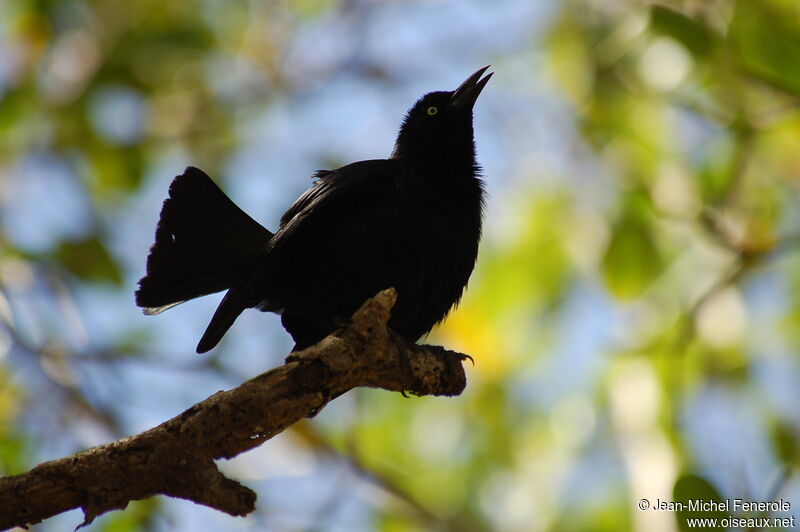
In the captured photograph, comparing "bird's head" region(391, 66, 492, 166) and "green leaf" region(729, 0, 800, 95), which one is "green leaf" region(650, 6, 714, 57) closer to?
"green leaf" region(729, 0, 800, 95)

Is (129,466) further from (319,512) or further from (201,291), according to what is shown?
(319,512)

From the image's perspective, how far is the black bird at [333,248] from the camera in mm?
4137

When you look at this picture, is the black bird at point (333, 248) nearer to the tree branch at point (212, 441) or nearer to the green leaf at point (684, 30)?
the tree branch at point (212, 441)

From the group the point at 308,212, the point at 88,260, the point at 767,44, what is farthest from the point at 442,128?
the point at 88,260

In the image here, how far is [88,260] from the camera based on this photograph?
5504 millimetres

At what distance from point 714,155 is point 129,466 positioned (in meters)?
5.17

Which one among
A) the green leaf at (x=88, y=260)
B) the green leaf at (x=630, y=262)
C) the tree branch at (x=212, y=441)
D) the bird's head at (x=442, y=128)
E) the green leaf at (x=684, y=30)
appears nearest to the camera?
the tree branch at (x=212, y=441)

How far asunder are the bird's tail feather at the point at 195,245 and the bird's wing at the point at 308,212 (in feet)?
0.84

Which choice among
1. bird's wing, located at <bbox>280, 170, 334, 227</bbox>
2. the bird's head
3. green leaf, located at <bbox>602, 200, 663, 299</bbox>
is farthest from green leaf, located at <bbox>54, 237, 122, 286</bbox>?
green leaf, located at <bbox>602, 200, 663, 299</bbox>

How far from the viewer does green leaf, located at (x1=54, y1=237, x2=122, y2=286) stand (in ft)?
18.0

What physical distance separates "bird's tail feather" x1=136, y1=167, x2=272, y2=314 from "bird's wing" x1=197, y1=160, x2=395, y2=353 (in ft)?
0.84

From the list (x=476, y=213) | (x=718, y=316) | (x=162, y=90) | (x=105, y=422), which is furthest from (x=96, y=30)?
(x=718, y=316)

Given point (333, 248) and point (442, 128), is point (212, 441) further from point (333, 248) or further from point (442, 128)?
point (442, 128)

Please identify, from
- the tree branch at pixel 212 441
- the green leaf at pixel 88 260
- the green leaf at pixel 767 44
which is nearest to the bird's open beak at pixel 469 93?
the green leaf at pixel 767 44
